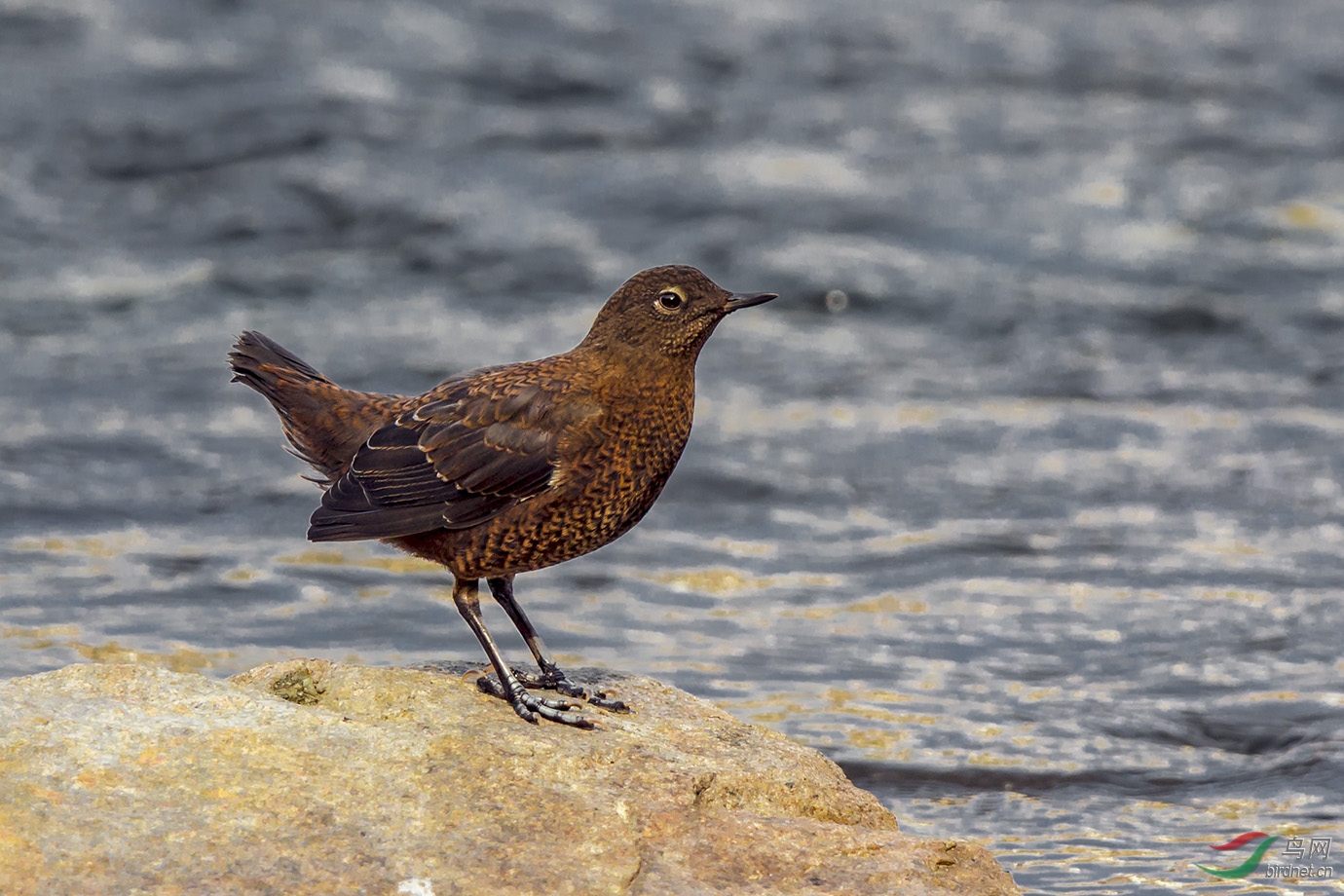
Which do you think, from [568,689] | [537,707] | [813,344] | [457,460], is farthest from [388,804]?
[813,344]

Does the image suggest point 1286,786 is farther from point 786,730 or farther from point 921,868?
point 921,868

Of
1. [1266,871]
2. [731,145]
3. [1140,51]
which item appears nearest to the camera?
[1266,871]

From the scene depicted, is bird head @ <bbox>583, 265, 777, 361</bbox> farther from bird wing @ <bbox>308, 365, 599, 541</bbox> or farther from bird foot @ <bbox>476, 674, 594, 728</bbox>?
bird foot @ <bbox>476, 674, 594, 728</bbox>

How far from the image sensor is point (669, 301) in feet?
20.8

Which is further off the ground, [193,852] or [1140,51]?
[1140,51]

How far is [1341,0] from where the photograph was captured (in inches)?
623

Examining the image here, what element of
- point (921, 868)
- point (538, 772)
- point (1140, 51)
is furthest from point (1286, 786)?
point (1140, 51)

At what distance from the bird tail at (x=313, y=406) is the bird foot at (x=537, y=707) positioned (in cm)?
125

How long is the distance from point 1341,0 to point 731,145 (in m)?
5.86

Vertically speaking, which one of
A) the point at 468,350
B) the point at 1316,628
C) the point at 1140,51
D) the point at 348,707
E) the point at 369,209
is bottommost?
the point at 348,707

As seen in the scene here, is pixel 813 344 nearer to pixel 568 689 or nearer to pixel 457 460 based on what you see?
pixel 457 460

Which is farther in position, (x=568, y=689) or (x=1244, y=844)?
(x=1244, y=844)

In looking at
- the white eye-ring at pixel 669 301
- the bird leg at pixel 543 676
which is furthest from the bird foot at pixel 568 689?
the white eye-ring at pixel 669 301

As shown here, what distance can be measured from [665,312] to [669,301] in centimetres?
4
